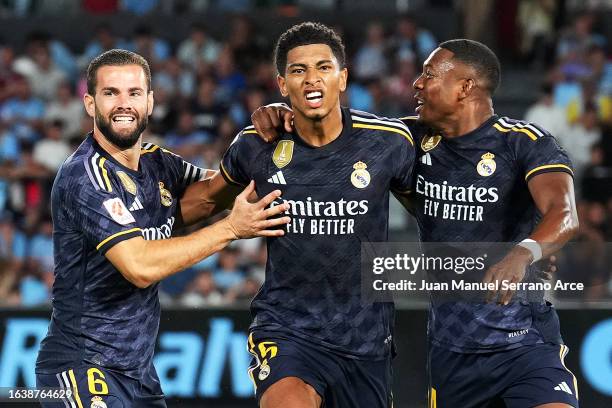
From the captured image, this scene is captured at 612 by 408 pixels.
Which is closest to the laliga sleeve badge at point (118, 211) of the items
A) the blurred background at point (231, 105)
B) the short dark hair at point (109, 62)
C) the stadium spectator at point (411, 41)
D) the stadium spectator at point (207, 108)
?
the short dark hair at point (109, 62)

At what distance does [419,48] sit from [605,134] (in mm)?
3128

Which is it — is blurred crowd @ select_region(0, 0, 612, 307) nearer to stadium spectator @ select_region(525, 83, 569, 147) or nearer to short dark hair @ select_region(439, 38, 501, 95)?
stadium spectator @ select_region(525, 83, 569, 147)

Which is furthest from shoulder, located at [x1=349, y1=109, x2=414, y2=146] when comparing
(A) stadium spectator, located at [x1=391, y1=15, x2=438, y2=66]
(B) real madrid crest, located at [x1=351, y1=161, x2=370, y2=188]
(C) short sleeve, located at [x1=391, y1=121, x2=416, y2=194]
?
(A) stadium spectator, located at [x1=391, y1=15, x2=438, y2=66]

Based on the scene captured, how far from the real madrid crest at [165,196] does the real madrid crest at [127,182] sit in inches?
10.2

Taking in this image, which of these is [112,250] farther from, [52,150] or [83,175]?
[52,150]

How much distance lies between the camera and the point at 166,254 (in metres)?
5.90

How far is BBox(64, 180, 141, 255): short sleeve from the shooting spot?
19.4 ft

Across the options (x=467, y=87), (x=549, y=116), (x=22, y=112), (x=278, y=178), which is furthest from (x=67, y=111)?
(x=467, y=87)

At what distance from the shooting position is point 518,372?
6.17 m

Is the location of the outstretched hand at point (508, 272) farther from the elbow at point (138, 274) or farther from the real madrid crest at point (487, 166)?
the elbow at point (138, 274)

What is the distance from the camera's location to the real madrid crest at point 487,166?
6344 mm

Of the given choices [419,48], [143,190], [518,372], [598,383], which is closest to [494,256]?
[518,372]

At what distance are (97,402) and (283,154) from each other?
1639 mm

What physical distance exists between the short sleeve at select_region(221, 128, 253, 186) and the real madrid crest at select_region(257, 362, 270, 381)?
1.06m
